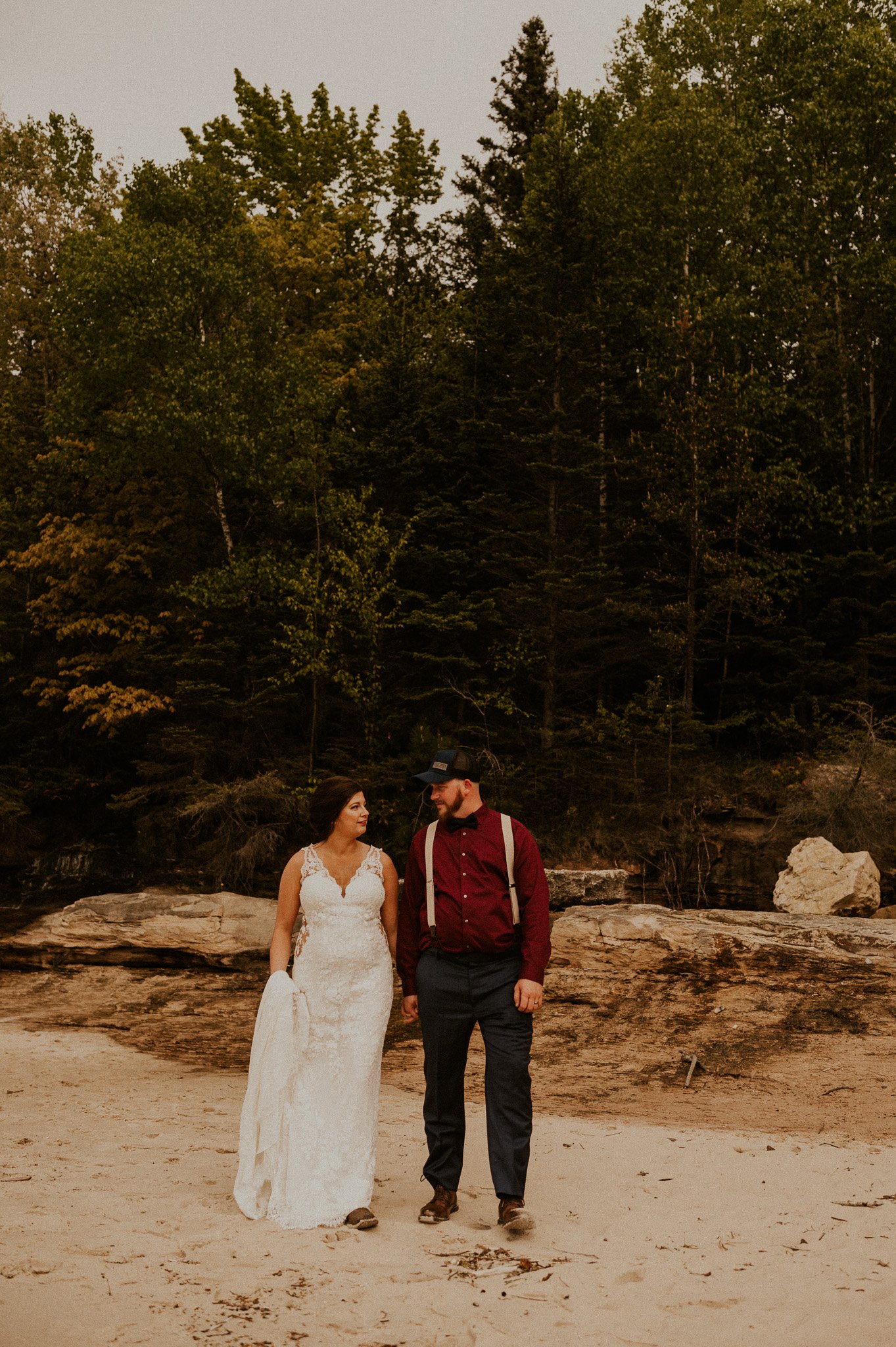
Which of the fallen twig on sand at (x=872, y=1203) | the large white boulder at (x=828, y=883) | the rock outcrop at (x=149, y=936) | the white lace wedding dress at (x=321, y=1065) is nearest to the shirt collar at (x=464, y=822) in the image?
the white lace wedding dress at (x=321, y=1065)

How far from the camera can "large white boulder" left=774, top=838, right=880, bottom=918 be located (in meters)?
13.4

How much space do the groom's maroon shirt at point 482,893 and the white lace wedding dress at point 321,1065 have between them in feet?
0.84

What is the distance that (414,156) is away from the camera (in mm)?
31250

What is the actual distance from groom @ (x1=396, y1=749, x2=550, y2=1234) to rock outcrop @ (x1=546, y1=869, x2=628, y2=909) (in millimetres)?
10368

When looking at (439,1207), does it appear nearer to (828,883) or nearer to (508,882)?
(508,882)

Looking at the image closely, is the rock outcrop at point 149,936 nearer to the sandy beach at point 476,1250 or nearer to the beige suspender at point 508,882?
the sandy beach at point 476,1250

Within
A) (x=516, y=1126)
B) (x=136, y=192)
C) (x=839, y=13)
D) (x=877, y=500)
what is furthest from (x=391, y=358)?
(x=516, y=1126)

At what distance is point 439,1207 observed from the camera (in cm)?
505

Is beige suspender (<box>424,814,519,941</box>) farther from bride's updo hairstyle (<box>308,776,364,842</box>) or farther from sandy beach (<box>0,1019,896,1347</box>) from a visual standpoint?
sandy beach (<box>0,1019,896,1347</box>)

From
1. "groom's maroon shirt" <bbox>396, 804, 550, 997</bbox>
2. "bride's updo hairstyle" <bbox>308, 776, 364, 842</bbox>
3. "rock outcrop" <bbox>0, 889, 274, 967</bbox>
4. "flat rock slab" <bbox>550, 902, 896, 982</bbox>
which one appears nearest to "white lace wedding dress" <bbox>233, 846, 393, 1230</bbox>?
"bride's updo hairstyle" <bbox>308, 776, 364, 842</bbox>

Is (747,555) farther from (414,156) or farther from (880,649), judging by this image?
(414,156)

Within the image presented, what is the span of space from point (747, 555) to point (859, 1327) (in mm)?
19037

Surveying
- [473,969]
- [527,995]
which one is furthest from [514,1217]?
[473,969]

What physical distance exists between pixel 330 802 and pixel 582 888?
1069cm
